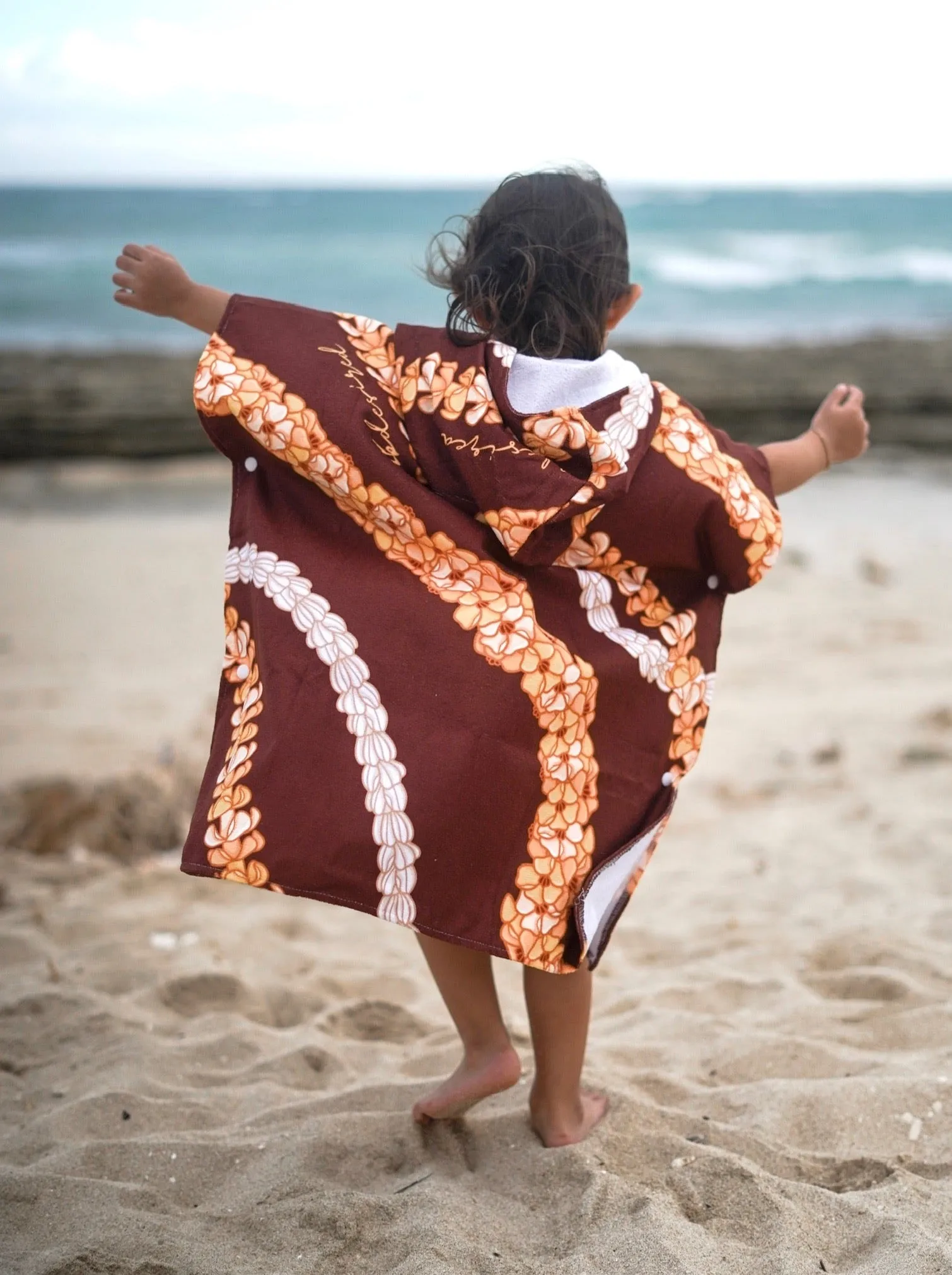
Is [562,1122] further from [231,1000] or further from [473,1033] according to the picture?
[231,1000]

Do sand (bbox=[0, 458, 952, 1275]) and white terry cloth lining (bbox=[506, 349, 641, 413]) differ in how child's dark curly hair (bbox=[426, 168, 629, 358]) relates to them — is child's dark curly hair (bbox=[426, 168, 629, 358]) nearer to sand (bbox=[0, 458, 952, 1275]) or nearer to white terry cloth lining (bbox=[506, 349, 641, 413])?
white terry cloth lining (bbox=[506, 349, 641, 413])

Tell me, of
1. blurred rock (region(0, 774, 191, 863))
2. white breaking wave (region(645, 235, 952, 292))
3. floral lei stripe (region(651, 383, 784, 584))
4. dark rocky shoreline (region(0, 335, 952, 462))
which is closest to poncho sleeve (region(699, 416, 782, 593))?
floral lei stripe (region(651, 383, 784, 584))

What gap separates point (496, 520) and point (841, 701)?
9.71ft

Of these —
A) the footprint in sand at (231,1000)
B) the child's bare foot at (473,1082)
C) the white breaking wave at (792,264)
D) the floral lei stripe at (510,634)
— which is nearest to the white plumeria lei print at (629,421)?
the floral lei stripe at (510,634)

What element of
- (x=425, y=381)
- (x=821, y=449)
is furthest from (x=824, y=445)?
(x=425, y=381)

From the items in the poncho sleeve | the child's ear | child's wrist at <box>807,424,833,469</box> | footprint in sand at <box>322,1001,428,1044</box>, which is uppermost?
the child's ear

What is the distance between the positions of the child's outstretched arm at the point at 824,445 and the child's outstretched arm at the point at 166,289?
3.11ft

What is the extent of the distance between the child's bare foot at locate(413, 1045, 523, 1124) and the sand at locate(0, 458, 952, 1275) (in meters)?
0.06

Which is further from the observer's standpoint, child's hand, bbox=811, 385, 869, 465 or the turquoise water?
the turquoise water

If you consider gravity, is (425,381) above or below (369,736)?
above

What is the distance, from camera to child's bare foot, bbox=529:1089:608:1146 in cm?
190

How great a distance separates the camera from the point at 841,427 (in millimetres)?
2088

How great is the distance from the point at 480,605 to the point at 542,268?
520 mm

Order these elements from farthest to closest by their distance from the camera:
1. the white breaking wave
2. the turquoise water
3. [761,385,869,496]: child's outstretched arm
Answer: the white breaking wave, the turquoise water, [761,385,869,496]: child's outstretched arm
